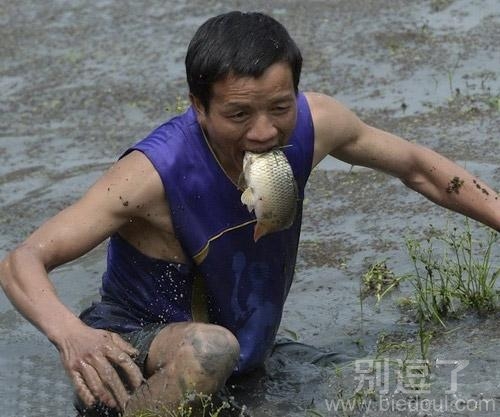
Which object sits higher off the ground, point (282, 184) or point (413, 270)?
point (282, 184)

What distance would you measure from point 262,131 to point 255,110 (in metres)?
0.07

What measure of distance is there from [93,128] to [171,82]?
77 centimetres

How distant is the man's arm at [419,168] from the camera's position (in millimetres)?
5125

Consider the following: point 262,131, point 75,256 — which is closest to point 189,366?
point 75,256

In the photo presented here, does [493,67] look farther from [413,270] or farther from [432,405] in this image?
[432,405]

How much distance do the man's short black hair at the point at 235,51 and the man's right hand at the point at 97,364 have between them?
2.90ft

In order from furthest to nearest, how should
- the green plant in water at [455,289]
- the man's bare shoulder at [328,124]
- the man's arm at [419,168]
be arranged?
1. the green plant in water at [455,289]
2. the man's arm at [419,168]
3. the man's bare shoulder at [328,124]

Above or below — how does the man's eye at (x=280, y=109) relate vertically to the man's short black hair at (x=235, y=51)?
below

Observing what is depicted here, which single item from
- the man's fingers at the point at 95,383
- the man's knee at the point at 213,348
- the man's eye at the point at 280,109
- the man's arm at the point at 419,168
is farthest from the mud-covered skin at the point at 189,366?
the man's arm at the point at 419,168

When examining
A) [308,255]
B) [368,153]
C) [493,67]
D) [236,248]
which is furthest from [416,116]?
[236,248]

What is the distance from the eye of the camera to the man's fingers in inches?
163

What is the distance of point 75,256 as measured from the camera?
456cm

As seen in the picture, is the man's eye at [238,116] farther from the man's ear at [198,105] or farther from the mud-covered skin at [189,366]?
the mud-covered skin at [189,366]

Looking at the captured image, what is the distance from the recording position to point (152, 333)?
4.82 metres
